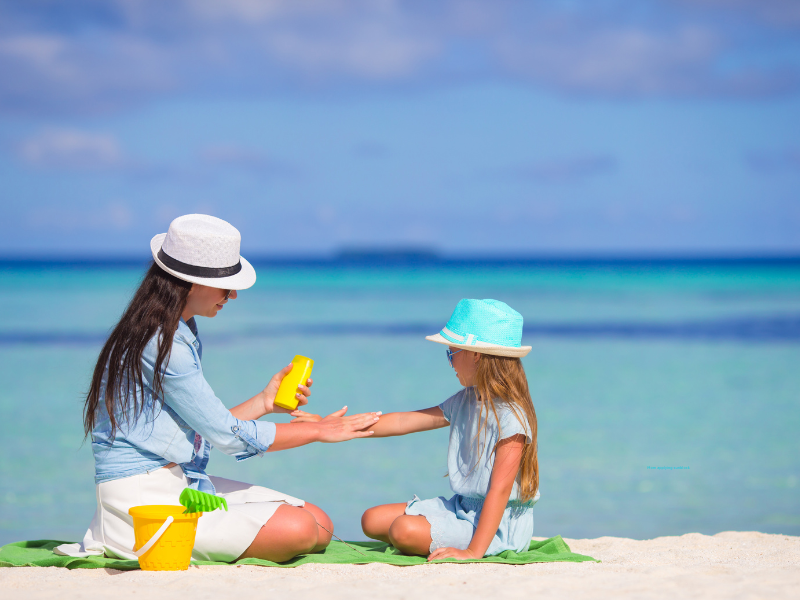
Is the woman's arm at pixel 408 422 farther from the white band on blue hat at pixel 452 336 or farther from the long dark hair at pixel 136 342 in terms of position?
the long dark hair at pixel 136 342

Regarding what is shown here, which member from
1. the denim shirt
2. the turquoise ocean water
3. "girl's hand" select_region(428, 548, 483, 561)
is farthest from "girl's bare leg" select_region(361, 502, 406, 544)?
the turquoise ocean water

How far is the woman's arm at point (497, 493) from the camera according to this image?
11.0 ft

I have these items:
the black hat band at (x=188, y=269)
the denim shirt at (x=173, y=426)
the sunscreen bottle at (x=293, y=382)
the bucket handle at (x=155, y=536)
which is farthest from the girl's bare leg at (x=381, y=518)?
the black hat band at (x=188, y=269)

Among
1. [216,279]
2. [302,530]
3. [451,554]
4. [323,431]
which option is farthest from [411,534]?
[216,279]

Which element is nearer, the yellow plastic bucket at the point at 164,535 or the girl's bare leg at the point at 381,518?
the yellow plastic bucket at the point at 164,535

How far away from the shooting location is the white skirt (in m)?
3.24

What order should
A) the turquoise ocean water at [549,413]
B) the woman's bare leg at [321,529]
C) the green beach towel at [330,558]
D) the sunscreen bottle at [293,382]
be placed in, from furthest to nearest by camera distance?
the turquoise ocean water at [549,413] → the sunscreen bottle at [293,382] → the woman's bare leg at [321,529] → the green beach towel at [330,558]

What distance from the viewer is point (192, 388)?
3170 mm

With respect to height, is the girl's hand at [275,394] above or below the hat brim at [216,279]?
below

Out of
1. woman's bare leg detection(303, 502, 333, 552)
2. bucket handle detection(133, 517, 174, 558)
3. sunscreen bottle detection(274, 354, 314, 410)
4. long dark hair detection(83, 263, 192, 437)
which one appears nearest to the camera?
bucket handle detection(133, 517, 174, 558)

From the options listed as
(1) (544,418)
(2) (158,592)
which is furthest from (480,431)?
(1) (544,418)

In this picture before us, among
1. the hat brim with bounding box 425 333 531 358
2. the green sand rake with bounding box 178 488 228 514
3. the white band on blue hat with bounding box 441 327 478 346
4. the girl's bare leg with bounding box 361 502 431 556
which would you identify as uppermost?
the white band on blue hat with bounding box 441 327 478 346

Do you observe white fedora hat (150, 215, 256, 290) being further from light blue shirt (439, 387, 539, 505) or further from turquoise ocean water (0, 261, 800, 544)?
light blue shirt (439, 387, 539, 505)

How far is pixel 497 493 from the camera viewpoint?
11.0ft
